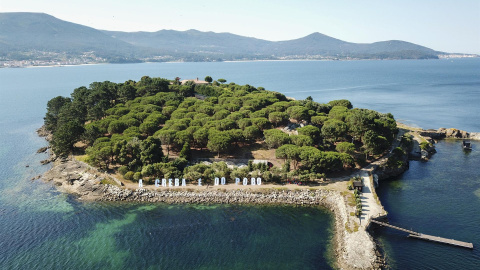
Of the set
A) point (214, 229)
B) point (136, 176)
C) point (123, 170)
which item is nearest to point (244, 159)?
point (214, 229)

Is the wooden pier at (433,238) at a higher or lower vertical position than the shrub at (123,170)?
lower

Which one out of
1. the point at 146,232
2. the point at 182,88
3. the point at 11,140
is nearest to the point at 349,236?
the point at 146,232

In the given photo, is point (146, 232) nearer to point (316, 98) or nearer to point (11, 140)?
point (11, 140)

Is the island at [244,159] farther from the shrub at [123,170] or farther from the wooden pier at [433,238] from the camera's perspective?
the wooden pier at [433,238]

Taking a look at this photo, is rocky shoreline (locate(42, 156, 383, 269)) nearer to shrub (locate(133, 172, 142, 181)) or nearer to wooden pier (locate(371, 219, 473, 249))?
shrub (locate(133, 172, 142, 181))

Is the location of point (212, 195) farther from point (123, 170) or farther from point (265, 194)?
point (123, 170)

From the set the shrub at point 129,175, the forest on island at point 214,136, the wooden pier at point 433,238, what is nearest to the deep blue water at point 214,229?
the wooden pier at point 433,238
